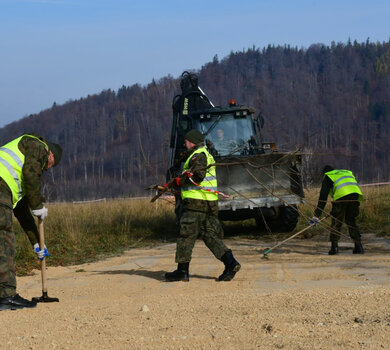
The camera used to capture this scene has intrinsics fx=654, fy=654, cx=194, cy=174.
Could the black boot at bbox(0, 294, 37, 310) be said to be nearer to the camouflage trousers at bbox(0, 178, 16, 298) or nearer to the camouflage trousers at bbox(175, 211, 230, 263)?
the camouflage trousers at bbox(0, 178, 16, 298)

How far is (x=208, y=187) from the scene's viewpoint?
8172 mm

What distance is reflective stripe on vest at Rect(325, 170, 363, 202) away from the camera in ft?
33.9

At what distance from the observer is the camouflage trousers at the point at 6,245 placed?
21.5 feet

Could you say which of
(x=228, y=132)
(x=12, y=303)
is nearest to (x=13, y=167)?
(x=12, y=303)

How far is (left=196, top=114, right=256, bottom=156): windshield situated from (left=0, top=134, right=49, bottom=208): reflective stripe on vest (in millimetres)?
7390

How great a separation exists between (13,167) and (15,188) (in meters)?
0.22

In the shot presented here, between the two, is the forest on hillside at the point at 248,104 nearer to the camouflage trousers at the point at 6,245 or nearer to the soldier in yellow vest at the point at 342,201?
the soldier in yellow vest at the point at 342,201

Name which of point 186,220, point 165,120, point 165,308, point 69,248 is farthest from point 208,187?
point 165,120

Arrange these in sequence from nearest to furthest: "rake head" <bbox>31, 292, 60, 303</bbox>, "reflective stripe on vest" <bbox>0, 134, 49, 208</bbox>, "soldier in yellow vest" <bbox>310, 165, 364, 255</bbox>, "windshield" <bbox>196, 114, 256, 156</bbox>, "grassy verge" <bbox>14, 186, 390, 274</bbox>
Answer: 1. "reflective stripe on vest" <bbox>0, 134, 49, 208</bbox>
2. "rake head" <bbox>31, 292, 60, 303</bbox>
3. "soldier in yellow vest" <bbox>310, 165, 364, 255</bbox>
4. "grassy verge" <bbox>14, 186, 390, 274</bbox>
5. "windshield" <bbox>196, 114, 256, 156</bbox>

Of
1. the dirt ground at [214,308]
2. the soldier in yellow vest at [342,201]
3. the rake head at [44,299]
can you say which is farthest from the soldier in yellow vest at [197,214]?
the soldier in yellow vest at [342,201]

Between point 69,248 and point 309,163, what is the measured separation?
20.3 ft

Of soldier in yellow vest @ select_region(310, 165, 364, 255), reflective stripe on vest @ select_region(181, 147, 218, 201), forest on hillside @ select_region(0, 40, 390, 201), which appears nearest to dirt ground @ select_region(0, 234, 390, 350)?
soldier in yellow vest @ select_region(310, 165, 364, 255)

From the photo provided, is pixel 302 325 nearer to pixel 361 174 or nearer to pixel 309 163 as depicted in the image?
pixel 309 163

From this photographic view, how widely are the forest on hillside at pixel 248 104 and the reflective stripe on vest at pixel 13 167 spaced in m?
57.7
